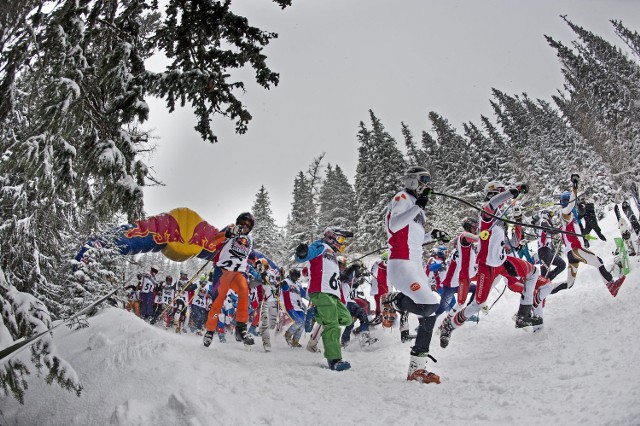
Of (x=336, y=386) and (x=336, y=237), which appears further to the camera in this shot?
(x=336, y=237)

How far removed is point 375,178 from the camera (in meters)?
36.5

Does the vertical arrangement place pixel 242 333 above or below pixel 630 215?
below

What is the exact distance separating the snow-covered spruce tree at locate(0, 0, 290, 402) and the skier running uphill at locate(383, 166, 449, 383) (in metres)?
2.28

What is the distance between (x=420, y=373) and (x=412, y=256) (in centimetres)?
144

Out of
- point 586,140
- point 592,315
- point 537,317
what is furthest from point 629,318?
point 586,140

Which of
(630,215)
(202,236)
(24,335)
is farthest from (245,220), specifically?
(202,236)

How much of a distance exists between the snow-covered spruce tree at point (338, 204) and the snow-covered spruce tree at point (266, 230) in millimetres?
5364

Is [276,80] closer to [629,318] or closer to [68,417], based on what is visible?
[68,417]

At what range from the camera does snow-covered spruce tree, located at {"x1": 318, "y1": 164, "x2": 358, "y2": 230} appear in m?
44.9

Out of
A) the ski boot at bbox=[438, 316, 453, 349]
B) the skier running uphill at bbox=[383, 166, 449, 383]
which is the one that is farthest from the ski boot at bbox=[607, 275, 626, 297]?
the skier running uphill at bbox=[383, 166, 449, 383]

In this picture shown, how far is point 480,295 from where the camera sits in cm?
647

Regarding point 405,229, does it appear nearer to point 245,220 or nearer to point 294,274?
point 245,220

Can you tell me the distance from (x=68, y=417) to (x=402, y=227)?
4068 mm

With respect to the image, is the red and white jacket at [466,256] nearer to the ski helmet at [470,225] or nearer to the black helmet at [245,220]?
the ski helmet at [470,225]
